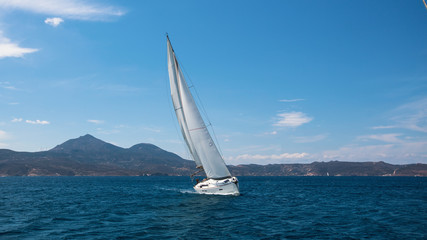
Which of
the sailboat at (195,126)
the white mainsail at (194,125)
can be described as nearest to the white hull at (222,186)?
the sailboat at (195,126)

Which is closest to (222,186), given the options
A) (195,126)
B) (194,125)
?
(195,126)

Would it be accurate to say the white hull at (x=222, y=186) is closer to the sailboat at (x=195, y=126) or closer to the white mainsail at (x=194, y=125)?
the sailboat at (x=195, y=126)

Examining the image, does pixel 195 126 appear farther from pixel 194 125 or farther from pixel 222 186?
pixel 222 186

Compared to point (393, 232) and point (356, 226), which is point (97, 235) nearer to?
point (356, 226)

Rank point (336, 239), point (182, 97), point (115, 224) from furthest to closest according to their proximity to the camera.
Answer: point (182, 97)
point (115, 224)
point (336, 239)

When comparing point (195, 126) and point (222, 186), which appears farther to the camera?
point (222, 186)

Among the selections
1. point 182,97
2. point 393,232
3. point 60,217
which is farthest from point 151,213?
point 393,232

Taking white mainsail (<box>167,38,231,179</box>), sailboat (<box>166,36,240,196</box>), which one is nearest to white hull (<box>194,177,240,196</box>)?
sailboat (<box>166,36,240,196</box>)

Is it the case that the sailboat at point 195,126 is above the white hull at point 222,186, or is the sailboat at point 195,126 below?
above

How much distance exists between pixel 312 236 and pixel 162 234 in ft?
37.3

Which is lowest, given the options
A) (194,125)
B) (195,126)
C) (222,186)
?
(222,186)

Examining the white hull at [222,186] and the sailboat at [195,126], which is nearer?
the sailboat at [195,126]

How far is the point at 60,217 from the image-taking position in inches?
1123

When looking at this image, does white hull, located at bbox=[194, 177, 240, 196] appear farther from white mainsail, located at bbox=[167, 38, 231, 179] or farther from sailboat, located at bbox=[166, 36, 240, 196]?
white mainsail, located at bbox=[167, 38, 231, 179]
